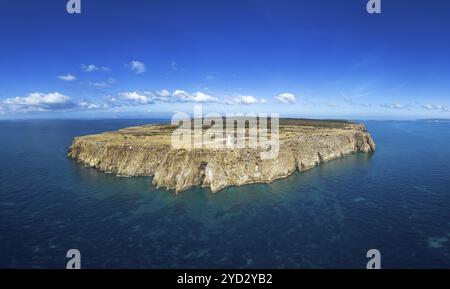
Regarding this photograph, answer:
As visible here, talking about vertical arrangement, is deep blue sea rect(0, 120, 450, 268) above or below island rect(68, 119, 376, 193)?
below

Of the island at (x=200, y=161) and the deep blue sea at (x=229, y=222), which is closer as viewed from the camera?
the deep blue sea at (x=229, y=222)

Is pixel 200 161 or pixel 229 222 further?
pixel 200 161

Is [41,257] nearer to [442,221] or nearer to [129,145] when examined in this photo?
[129,145]

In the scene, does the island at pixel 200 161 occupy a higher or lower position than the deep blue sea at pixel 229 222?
higher

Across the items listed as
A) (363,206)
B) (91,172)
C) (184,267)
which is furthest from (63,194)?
(363,206)

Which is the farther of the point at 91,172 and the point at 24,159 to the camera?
the point at 24,159

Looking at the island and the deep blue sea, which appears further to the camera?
the island

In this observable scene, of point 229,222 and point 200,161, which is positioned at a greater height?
point 200,161
